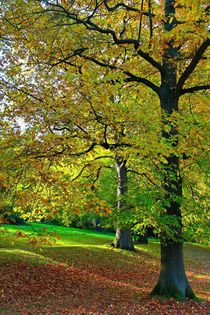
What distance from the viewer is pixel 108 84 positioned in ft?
30.4

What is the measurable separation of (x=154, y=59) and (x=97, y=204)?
621 centimetres

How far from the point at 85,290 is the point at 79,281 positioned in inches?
46.0

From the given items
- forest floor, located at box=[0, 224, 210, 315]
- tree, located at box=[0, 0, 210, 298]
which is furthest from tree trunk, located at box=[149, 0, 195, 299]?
forest floor, located at box=[0, 224, 210, 315]

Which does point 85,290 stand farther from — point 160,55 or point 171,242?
point 160,55

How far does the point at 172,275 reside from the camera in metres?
10.7

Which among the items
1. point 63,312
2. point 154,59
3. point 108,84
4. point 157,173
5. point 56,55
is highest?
point 154,59

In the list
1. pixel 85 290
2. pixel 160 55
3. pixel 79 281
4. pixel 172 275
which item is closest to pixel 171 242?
pixel 172 275

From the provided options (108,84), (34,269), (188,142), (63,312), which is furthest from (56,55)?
(34,269)

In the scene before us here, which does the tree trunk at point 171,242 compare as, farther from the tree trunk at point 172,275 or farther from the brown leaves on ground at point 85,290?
the brown leaves on ground at point 85,290

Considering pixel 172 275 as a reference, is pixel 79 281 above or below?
below

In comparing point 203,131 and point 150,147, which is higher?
point 203,131

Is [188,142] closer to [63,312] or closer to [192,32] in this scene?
[192,32]

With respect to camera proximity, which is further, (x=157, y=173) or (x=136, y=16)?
(x=136, y=16)

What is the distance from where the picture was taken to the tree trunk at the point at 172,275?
34.7ft
